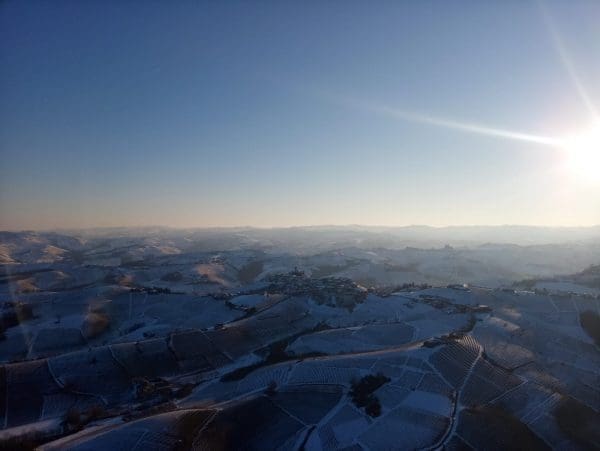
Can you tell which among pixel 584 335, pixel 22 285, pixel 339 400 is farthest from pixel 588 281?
pixel 22 285

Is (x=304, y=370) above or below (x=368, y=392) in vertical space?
above

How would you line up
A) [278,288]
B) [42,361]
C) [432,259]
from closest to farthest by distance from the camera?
[42,361], [278,288], [432,259]

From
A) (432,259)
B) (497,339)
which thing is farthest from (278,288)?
(432,259)

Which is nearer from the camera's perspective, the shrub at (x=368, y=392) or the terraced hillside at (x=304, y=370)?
the terraced hillside at (x=304, y=370)

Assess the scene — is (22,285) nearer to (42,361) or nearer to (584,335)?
(42,361)

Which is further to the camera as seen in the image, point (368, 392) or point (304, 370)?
point (304, 370)

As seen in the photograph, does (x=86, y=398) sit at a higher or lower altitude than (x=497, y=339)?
lower

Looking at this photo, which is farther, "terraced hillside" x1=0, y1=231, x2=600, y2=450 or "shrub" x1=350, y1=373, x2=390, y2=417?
"shrub" x1=350, y1=373, x2=390, y2=417

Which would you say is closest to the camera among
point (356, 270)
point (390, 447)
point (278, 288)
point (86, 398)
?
point (390, 447)

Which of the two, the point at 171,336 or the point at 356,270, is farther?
the point at 356,270

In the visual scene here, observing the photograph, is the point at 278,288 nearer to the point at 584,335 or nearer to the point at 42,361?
the point at 42,361
